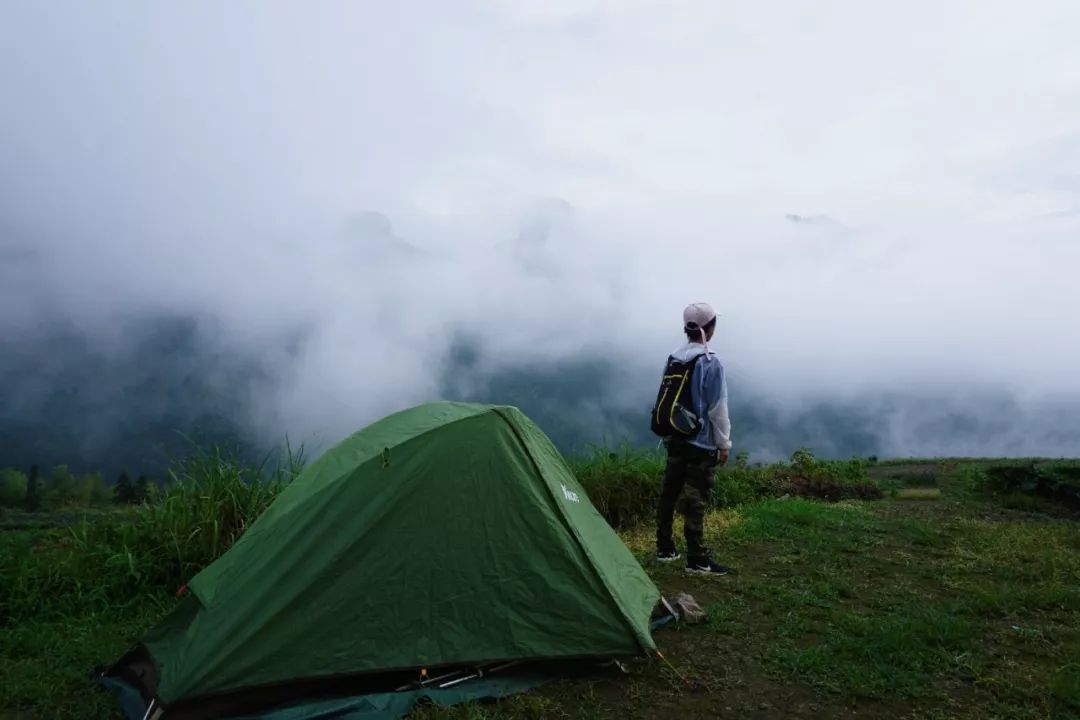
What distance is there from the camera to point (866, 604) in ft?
17.4

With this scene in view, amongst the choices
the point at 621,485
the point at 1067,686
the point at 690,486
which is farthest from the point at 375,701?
the point at 621,485

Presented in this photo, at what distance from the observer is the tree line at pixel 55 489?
856 cm

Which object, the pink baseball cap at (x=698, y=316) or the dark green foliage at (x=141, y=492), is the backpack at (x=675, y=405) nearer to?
the pink baseball cap at (x=698, y=316)

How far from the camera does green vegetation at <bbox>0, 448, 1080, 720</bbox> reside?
3.78m

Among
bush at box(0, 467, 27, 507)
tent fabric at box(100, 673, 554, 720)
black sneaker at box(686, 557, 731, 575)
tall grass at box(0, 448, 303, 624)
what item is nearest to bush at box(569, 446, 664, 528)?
black sneaker at box(686, 557, 731, 575)

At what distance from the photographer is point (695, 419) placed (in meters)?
5.82

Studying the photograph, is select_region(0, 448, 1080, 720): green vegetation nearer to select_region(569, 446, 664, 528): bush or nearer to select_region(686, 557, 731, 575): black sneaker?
select_region(569, 446, 664, 528): bush

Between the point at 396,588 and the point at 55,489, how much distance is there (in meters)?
7.43

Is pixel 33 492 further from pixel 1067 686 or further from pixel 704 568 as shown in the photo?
pixel 1067 686

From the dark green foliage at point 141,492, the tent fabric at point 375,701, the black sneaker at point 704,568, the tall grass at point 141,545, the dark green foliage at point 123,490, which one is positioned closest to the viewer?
the tent fabric at point 375,701

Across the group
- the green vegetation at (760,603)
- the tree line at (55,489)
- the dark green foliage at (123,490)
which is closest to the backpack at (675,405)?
the green vegetation at (760,603)

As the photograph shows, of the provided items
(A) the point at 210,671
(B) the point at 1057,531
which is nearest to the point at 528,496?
(A) the point at 210,671

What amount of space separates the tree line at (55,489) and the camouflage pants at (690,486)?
6.62m

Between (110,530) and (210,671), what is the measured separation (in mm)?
3430
